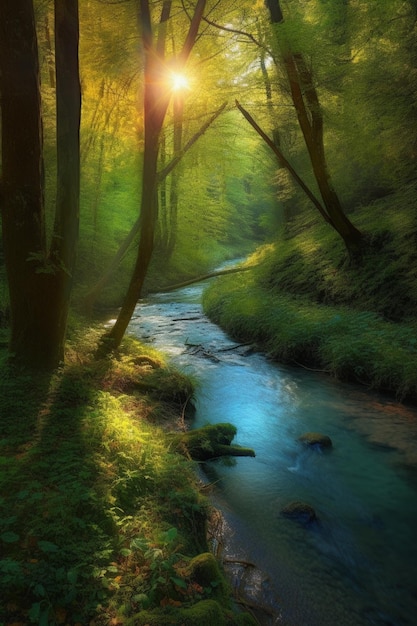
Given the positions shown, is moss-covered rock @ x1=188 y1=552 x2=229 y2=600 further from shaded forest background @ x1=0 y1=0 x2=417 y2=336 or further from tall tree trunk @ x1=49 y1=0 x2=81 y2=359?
shaded forest background @ x1=0 y1=0 x2=417 y2=336

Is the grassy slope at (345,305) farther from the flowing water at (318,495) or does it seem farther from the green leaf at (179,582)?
the green leaf at (179,582)

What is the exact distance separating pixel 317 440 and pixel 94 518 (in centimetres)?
409

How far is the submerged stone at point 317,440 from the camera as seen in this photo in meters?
6.26

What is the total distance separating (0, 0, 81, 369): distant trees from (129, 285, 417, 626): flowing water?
3.00 metres

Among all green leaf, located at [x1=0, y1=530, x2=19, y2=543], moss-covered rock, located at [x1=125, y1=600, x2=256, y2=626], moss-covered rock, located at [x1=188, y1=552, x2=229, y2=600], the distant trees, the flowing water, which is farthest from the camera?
the distant trees

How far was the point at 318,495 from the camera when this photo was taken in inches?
198

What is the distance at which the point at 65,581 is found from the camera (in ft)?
8.29

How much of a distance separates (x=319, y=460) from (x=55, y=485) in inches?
153

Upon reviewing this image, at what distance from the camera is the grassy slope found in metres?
8.36

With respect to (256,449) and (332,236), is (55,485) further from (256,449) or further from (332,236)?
(332,236)

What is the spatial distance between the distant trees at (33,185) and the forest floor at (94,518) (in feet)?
2.18

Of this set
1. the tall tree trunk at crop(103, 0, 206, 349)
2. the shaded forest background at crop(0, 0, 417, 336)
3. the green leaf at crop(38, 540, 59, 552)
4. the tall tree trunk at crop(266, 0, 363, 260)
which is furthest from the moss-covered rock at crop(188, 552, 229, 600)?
the tall tree trunk at crop(266, 0, 363, 260)

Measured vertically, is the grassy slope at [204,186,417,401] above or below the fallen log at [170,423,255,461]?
above

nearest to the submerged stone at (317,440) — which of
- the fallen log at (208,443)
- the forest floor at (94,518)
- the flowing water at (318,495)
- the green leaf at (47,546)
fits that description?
the flowing water at (318,495)
